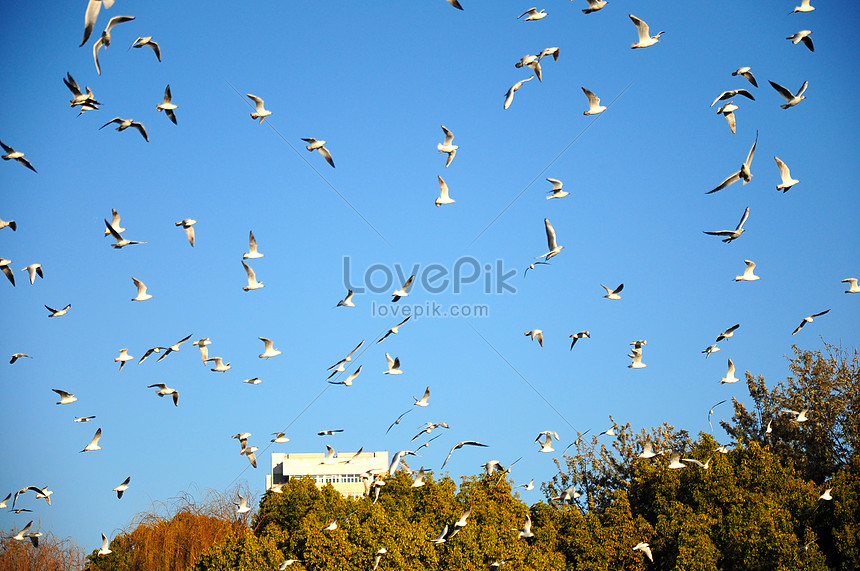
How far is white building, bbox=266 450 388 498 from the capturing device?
139625 mm

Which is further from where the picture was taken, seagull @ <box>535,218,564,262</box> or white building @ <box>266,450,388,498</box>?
white building @ <box>266,450,388,498</box>

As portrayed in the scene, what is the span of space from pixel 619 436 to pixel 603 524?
1752 cm

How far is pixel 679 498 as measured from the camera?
51.6m

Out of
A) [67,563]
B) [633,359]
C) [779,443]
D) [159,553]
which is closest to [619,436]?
[779,443]

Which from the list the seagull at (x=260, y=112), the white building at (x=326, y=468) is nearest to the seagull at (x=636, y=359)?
the seagull at (x=260, y=112)

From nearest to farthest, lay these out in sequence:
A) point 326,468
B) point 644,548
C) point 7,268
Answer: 1. point 7,268
2. point 644,548
3. point 326,468

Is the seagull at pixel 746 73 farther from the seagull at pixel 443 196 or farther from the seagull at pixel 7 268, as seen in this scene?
the seagull at pixel 7 268

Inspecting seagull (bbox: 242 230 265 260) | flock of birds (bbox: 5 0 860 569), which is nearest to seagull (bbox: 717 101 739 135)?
Result: flock of birds (bbox: 5 0 860 569)

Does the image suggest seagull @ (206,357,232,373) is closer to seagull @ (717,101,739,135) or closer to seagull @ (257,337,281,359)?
seagull @ (257,337,281,359)

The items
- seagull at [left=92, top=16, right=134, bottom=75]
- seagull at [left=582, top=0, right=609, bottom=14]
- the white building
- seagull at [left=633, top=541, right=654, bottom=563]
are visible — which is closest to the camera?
seagull at [left=92, top=16, right=134, bottom=75]

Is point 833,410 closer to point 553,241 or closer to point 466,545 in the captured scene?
point 466,545

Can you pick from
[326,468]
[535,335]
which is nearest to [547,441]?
[535,335]

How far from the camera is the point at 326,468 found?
5694 inches

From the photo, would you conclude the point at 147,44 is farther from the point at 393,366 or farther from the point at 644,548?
the point at 644,548
